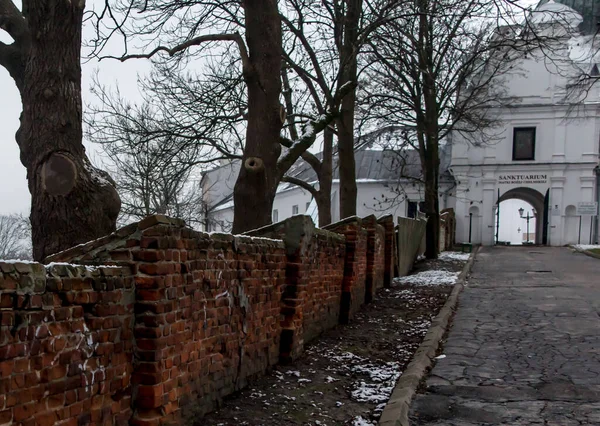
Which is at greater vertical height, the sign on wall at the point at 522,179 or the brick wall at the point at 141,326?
the sign on wall at the point at 522,179

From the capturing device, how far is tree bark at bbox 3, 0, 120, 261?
6.56m

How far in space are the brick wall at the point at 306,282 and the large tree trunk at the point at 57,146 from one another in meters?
1.81

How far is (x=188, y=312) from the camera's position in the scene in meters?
4.21

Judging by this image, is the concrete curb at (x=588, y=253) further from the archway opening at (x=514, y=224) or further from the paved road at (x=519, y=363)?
the archway opening at (x=514, y=224)

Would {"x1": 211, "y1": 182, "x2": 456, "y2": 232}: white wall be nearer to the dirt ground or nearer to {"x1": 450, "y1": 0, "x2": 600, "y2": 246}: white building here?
{"x1": 450, "y1": 0, "x2": 600, "y2": 246}: white building

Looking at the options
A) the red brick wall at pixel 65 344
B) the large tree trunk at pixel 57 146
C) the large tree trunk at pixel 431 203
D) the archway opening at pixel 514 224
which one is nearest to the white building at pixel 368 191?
the archway opening at pixel 514 224

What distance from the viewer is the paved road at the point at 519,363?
516 cm

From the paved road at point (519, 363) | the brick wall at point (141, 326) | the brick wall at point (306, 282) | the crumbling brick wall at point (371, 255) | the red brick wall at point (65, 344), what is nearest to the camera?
the red brick wall at point (65, 344)

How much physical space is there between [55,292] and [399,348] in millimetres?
5521

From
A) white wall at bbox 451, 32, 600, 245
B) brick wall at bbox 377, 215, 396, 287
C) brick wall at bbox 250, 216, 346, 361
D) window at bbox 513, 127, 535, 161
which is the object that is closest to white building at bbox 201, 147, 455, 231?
white wall at bbox 451, 32, 600, 245

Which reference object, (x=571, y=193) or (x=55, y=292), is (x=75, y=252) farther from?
(x=571, y=193)

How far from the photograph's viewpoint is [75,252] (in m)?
4.01

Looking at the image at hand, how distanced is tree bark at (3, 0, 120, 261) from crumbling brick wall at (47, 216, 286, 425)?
2115 millimetres

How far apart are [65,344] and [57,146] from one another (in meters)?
4.16
